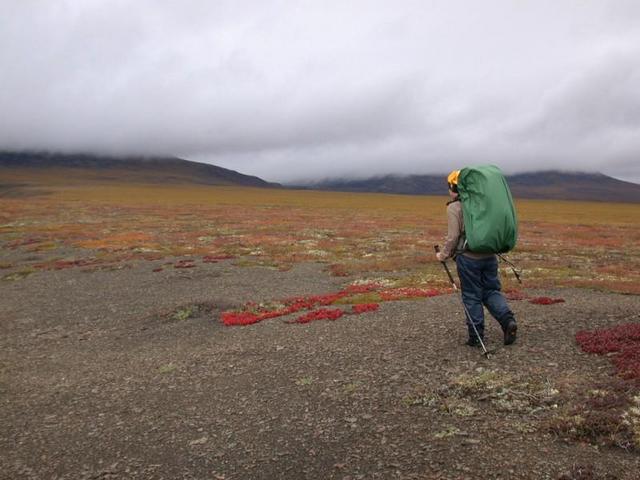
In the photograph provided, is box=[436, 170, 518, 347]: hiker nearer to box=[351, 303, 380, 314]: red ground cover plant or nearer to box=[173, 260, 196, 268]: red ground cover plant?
box=[351, 303, 380, 314]: red ground cover plant

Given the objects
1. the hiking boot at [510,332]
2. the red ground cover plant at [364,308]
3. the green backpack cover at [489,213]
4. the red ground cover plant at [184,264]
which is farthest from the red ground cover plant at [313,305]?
the red ground cover plant at [184,264]

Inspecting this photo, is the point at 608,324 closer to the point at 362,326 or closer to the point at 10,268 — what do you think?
the point at 362,326

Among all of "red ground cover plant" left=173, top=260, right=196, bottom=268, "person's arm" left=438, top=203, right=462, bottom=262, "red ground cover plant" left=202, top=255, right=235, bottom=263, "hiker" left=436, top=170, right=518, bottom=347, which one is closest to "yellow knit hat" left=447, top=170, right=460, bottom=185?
"hiker" left=436, top=170, right=518, bottom=347

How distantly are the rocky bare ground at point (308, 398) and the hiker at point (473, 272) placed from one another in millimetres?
1117

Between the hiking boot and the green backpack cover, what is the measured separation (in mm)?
2379

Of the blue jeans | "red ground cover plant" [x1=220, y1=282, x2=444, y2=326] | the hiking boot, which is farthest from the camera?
"red ground cover plant" [x1=220, y1=282, x2=444, y2=326]

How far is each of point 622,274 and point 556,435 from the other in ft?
89.9

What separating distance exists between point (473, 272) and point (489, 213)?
177cm

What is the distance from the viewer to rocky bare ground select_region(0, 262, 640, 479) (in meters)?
9.20

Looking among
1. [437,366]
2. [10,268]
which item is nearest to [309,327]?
[437,366]

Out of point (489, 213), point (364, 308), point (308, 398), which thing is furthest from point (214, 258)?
point (489, 213)

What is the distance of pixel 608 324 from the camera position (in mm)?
15375

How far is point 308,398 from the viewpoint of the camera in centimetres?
1224

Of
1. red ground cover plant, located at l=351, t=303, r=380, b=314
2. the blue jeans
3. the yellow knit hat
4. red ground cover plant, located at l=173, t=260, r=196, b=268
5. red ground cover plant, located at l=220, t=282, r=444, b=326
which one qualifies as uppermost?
the yellow knit hat
